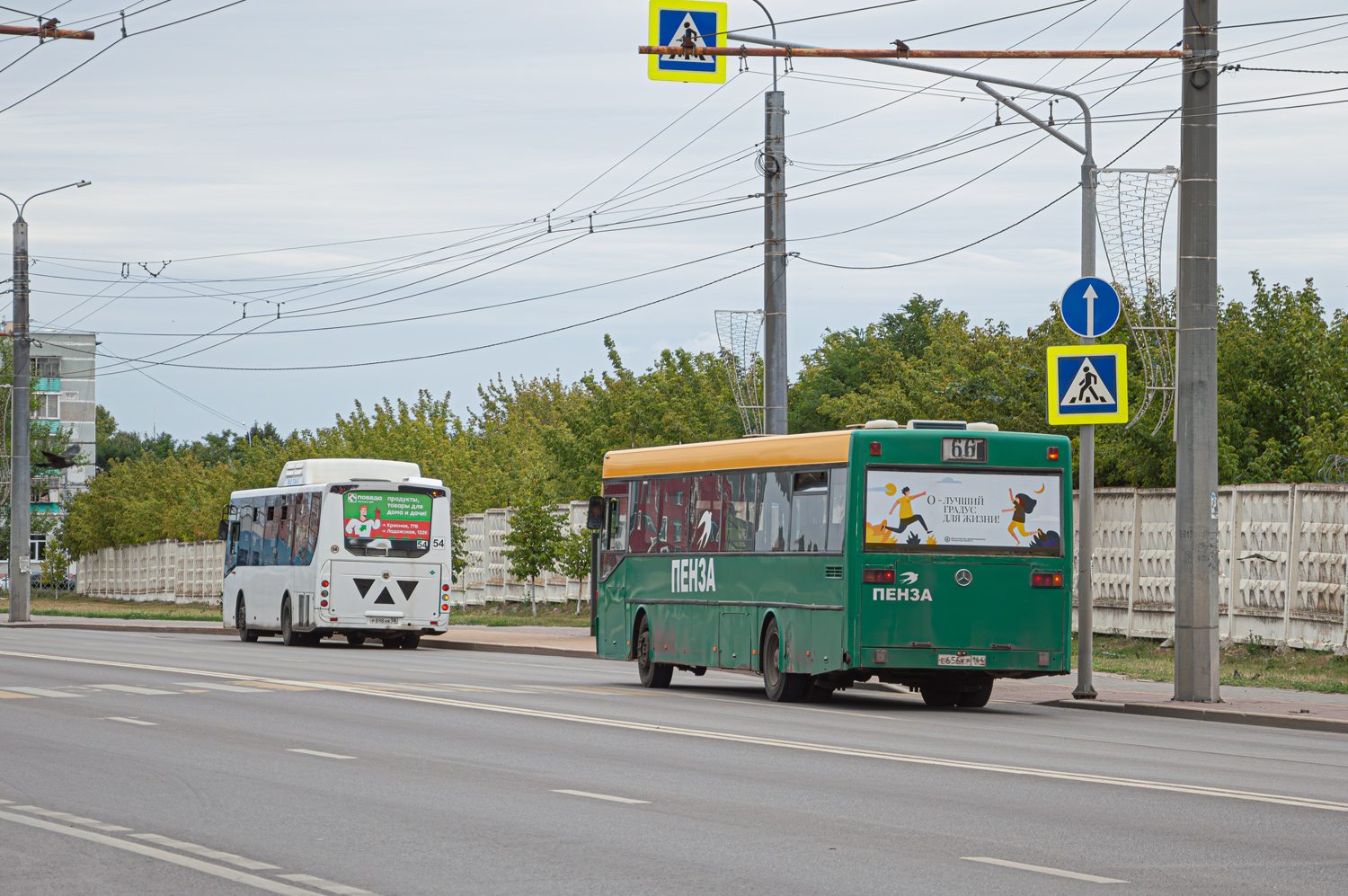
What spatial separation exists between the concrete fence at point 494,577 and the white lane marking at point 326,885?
127 feet

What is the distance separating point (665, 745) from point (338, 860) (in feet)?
20.7

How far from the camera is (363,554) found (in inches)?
1426

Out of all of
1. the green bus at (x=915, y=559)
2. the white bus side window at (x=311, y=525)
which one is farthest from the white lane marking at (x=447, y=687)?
the white bus side window at (x=311, y=525)

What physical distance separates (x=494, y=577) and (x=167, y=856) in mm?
43071

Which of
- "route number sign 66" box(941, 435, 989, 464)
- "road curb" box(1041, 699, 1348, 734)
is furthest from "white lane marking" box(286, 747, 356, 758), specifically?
"road curb" box(1041, 699, 1348, 734)

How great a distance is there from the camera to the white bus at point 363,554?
119 ft

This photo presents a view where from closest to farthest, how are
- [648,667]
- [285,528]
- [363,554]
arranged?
[648,667], [363,554], [285,528]

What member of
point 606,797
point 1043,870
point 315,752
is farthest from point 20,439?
point 1043,870

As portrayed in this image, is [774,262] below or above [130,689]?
above

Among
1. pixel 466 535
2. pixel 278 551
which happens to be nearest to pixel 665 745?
pixel 278 551

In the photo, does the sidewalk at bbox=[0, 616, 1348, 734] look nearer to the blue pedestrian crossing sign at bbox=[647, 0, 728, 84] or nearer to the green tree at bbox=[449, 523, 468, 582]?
the blue pedestrian crossing sign at bbox=[647, 0, 728, 84]

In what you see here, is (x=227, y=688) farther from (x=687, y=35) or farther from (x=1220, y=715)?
(x=1220, y=715)

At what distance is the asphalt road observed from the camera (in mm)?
8758

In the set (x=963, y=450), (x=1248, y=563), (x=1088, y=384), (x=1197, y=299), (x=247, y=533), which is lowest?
(x=1248, y=563)
